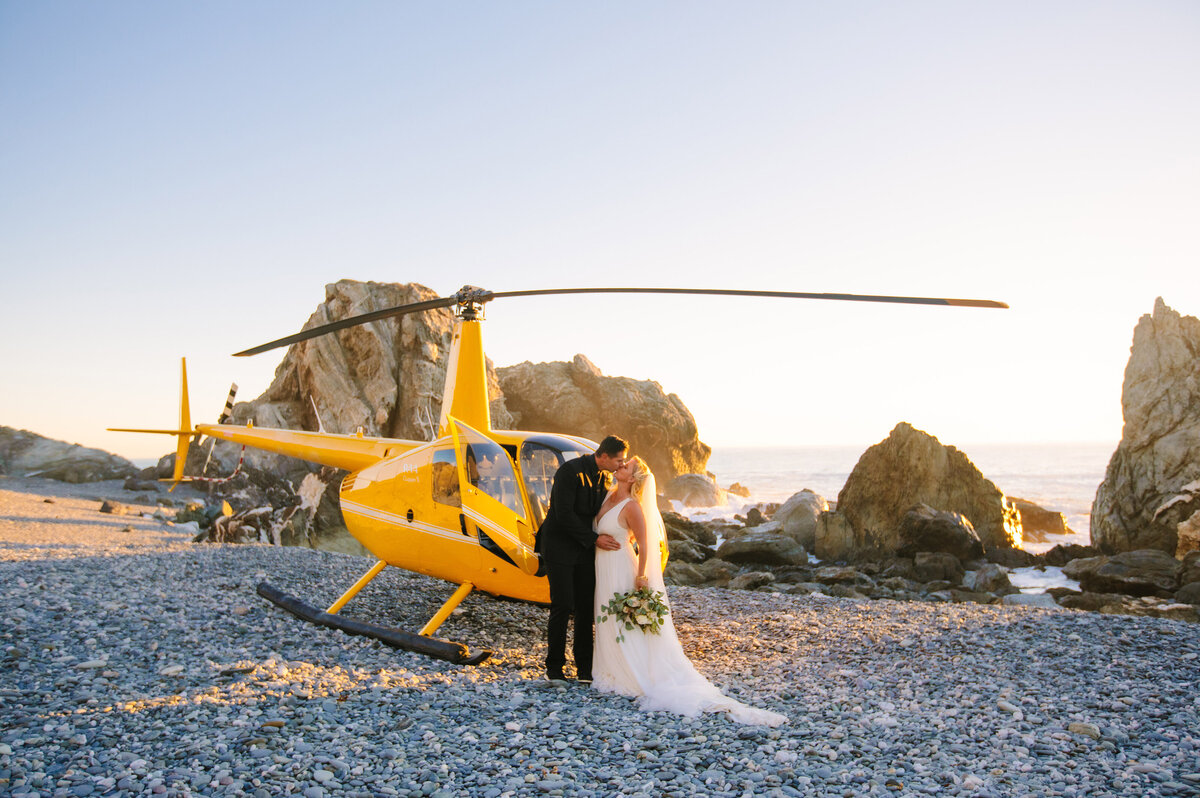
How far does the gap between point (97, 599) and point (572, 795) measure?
727cm

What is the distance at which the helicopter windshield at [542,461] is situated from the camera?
24.1 ft

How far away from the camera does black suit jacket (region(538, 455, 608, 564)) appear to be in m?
6.44

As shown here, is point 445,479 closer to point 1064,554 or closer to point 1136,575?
point 1136,575

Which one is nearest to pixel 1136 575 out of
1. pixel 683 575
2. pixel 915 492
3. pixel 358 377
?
pixel 915 492

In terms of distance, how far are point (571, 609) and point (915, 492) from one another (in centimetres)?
1798

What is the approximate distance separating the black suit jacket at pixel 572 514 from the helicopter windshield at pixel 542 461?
74cm

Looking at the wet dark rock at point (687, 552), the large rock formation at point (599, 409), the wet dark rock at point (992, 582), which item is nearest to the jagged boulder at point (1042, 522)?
the wet dark rock at point (992, 582)

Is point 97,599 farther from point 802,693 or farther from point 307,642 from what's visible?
point 802,693

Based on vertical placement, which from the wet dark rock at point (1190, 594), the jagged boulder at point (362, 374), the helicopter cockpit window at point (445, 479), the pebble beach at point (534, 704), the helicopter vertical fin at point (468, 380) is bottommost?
the wet dark rock at point (1190, 594)

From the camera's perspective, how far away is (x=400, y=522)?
27.1 ft

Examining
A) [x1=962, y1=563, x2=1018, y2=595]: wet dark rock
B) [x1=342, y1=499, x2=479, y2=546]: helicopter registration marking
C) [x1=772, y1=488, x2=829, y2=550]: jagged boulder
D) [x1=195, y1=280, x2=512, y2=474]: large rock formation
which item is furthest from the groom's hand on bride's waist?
[x1=195, y1=280, x2=512, y2=474]: large rock formation

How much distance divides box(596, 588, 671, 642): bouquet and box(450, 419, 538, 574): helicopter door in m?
1.00

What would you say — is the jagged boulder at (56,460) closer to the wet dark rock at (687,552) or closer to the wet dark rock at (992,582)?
the wet dark rock at (687,552)

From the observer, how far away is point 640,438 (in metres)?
48.3
